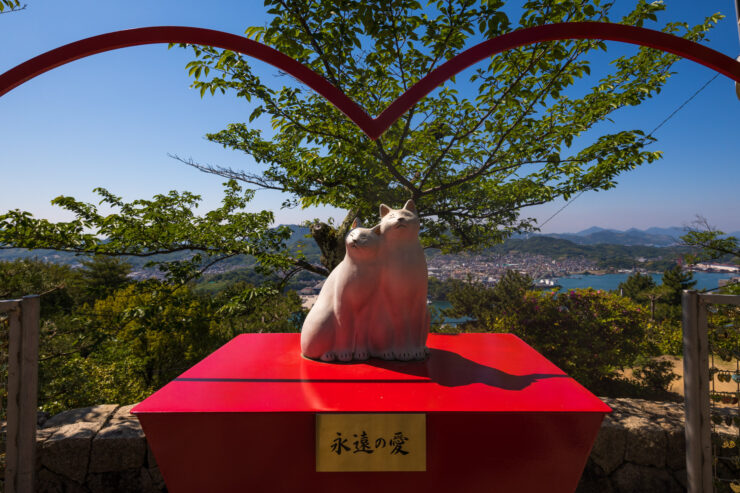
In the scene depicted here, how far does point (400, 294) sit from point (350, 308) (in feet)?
1.01

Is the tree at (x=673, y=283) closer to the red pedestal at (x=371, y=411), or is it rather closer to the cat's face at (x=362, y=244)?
the red pedestal at (x=371, y=411)

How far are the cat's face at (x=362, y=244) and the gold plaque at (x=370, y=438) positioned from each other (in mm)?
895

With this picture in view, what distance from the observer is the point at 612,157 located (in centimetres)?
312

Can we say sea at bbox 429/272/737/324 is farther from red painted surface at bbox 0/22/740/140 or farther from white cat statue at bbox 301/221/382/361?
red painted surface at bbox 0/22/740/140

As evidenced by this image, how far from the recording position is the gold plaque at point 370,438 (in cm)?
143

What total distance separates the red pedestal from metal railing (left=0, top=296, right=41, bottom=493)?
488 mm

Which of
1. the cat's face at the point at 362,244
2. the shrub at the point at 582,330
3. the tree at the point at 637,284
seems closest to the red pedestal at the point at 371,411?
the cat's face at the point at 362,244

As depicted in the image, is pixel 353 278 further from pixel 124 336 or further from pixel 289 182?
pixel 124 336

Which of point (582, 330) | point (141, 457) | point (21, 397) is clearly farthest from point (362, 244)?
point (582, 330)

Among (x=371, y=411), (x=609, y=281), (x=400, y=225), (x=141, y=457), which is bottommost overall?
(x=141, y=457)

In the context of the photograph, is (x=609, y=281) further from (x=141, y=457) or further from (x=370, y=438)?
(x=141, y=457)

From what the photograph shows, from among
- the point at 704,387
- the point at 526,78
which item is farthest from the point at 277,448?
the point at 526,78

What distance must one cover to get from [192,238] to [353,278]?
222 cm

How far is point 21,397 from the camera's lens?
57.8 inches
